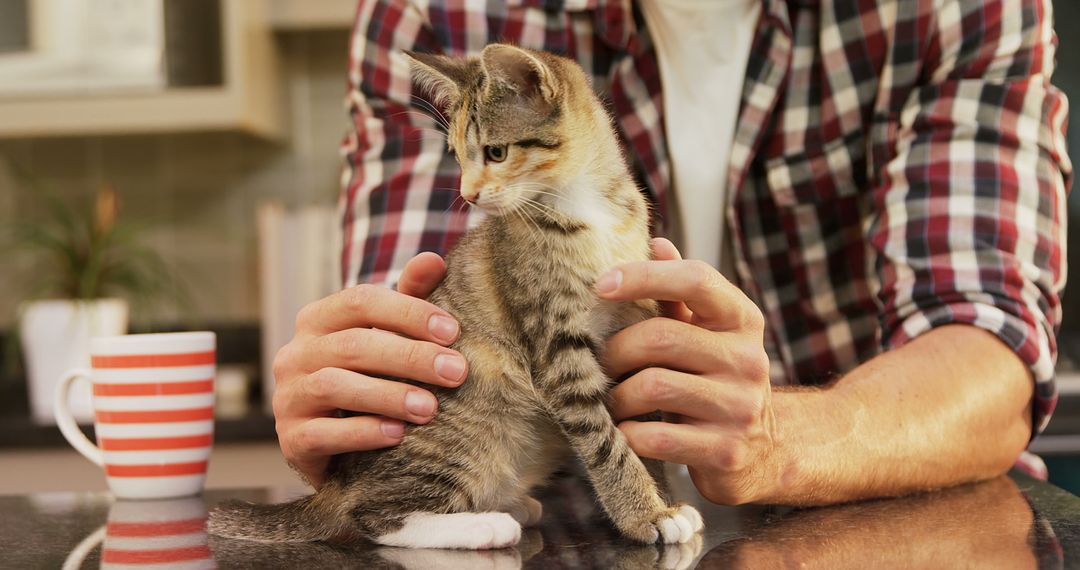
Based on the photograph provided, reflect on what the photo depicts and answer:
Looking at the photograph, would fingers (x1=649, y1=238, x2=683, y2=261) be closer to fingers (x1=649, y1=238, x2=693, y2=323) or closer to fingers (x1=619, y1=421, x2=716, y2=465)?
fingers (x1=649, y1=238, x2=693, y2=323)

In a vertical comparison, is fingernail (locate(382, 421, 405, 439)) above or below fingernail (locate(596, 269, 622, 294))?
below

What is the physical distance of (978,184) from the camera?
1237 mm

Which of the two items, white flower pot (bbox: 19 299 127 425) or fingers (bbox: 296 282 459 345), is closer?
fingers (bbox: 296 282 459 345)

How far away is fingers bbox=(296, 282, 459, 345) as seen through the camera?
0.86 meters

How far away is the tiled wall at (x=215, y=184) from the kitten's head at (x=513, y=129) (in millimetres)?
1886

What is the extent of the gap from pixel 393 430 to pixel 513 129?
0.90 feet

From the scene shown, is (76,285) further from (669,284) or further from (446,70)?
(669,284)

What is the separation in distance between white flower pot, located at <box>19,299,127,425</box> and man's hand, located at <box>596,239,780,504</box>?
5.70 ft

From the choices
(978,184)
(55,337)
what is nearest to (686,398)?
(978,184)

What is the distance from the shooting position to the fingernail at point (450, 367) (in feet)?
2.72

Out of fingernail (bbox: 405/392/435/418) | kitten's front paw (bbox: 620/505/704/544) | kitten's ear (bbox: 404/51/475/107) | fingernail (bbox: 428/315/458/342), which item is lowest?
kitten's front paw (bbox: 620/505/704/544)

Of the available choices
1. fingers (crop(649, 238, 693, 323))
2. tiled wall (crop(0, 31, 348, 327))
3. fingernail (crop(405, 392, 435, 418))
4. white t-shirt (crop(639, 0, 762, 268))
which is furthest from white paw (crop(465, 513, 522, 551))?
tiled wall (crop(0, 31, 348, 327))

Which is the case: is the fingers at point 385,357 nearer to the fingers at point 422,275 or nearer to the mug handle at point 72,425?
the fingers at point 422,275

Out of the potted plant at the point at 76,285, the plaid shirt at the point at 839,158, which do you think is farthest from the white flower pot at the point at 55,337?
the plaid shirt at the point at 839,158
